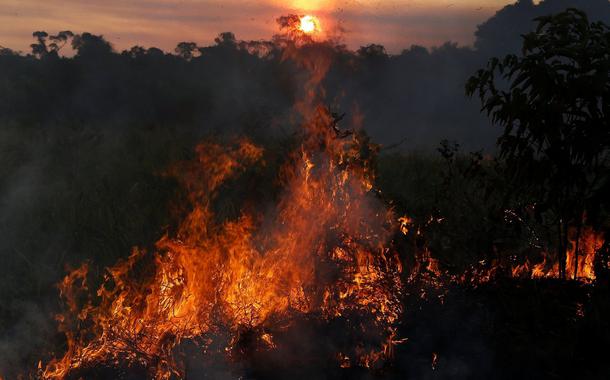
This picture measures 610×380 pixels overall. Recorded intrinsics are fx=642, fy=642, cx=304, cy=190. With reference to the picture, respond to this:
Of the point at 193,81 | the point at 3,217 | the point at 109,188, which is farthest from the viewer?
the point at 193,81

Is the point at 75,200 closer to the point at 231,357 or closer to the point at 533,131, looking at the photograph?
the point at 231,357

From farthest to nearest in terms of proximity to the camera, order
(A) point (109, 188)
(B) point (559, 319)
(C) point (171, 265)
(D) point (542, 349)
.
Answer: (A) point (109, 188), (C) point (171, 265), (B) point (559, 319), (D) point (542, 349)

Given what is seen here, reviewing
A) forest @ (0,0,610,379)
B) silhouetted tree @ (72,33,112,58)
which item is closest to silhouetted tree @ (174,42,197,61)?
silhouetted tree @ (72,33,112,58)

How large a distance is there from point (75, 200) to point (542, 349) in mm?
5902

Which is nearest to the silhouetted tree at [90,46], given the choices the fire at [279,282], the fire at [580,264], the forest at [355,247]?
the forest at [355,247]

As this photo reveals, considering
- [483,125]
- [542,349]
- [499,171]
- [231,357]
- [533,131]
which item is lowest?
[483,125]

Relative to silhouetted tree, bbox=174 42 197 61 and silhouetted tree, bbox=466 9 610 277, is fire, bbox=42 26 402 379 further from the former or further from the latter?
silhouetted tree, bbox=174 42 197 61

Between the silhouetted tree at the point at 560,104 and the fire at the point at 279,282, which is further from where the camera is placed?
the silhouetted tree at the point at 560,104

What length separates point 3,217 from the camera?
7711 mm

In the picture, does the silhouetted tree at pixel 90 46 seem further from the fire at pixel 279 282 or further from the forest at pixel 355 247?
the fire at pixel 279 282

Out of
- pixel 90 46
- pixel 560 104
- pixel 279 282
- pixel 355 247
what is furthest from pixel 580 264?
pixel 90 46

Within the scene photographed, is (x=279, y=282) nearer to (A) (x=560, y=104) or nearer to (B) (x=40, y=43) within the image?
(A) (x=560, y=104)

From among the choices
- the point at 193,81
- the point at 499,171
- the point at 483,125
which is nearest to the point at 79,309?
the point at 499,171

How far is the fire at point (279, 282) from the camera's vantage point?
3.93m
